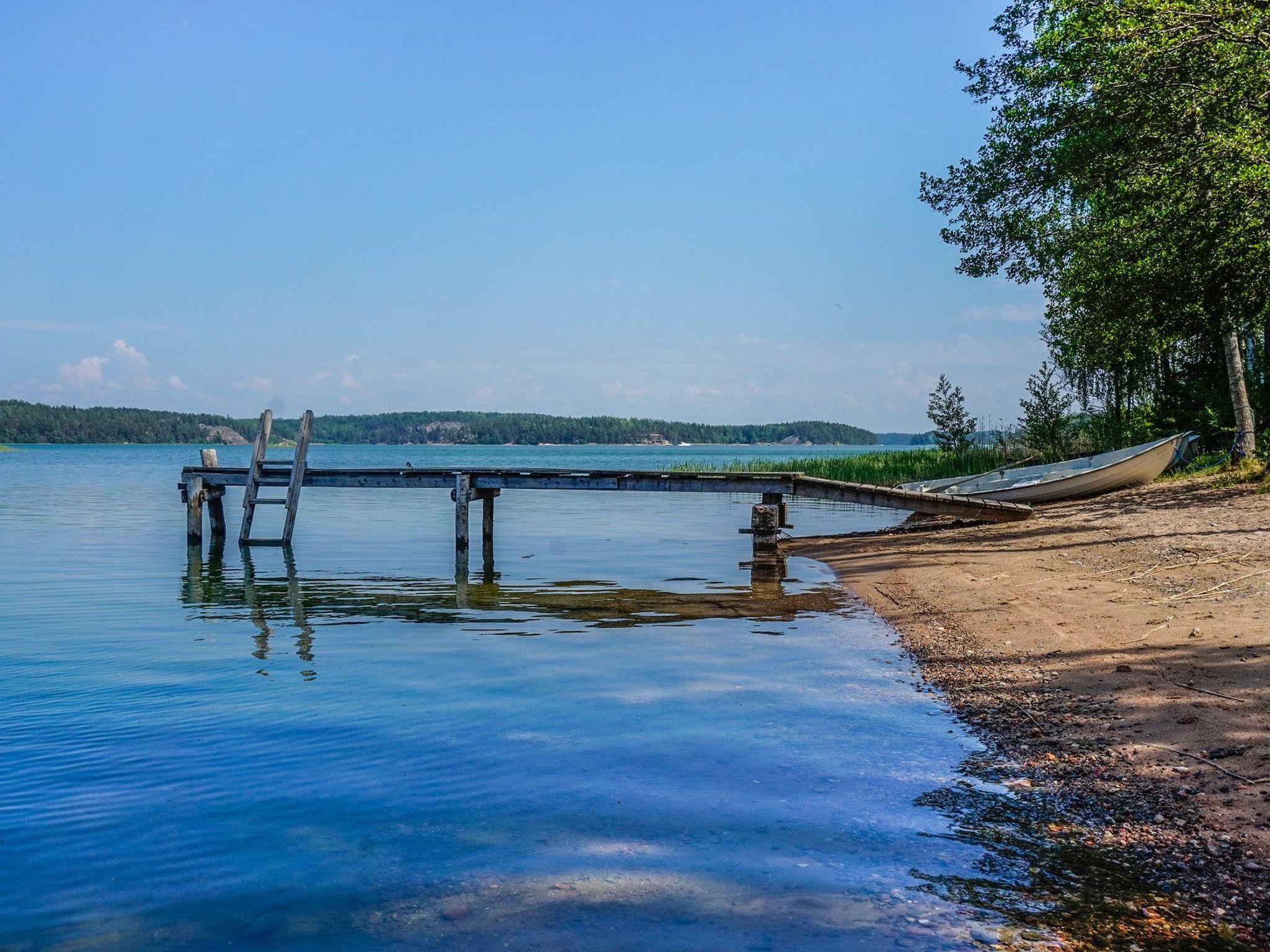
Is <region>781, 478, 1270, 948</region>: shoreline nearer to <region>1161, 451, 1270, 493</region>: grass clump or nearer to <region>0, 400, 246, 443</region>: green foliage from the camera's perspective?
<region>1161, 451, 1270, 493</region>: grass clump

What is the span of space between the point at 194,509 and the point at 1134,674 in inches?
839

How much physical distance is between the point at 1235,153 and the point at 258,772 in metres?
13.7

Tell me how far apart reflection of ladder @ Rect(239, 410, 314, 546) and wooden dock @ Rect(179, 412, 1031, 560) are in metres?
0.02

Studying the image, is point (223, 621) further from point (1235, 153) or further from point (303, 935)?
point (1235, 153)

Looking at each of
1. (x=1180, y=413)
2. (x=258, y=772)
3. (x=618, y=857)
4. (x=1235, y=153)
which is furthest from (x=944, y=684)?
(x=1180, y=413)

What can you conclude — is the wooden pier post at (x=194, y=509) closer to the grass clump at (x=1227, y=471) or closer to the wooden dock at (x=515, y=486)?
the wooden dock at (x=515, y=486)

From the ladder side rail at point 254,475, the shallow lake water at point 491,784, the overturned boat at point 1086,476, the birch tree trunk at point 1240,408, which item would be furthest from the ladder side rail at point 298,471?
the birch tree trunk at point 1240,408

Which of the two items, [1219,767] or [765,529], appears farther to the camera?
[765,529]

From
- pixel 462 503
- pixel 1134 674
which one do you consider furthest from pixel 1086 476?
pixel 1134 674

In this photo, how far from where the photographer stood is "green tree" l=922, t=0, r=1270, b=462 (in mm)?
12406

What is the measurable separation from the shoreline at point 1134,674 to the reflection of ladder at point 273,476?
13.1 m

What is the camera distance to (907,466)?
1371 inches

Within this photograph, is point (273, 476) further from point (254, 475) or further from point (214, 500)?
point (214, 500)

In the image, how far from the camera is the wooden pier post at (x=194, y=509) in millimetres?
23031
